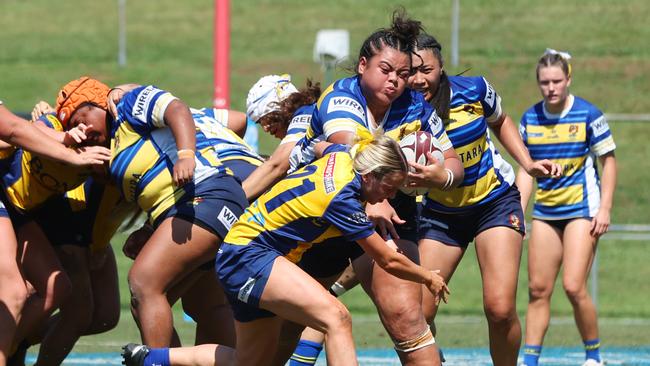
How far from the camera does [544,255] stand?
9070 mm

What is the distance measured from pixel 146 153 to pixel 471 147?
6.34ft

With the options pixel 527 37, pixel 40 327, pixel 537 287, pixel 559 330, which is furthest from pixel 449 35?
pixel 40 327

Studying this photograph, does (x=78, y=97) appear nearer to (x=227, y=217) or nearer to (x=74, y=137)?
(x=74, y=137)

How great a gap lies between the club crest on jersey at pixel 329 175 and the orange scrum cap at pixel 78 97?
1587mm

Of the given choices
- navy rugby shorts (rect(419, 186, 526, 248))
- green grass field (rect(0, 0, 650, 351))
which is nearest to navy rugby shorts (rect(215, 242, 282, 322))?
navy rugby shorts (rect(419, 186, 526, 248))

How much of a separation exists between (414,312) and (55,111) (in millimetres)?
2562

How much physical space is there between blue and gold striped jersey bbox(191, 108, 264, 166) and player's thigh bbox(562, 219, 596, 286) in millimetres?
Answer: 2985

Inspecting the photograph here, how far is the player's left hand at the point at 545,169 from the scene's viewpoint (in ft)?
23.4

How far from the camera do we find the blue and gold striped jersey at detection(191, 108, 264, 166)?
6869 mm

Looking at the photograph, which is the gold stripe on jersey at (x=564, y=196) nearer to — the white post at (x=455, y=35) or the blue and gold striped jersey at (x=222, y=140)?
the blue and gold striped jersey at (x=222, y=140)

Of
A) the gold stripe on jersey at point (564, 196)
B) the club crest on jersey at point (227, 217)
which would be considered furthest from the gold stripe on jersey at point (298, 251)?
the gold stripe on jersey at point (564, 196)

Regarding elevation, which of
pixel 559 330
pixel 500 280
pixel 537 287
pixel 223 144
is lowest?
pixel 559 330

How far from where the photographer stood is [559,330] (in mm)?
11508

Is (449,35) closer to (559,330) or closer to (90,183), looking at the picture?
(559,330)
